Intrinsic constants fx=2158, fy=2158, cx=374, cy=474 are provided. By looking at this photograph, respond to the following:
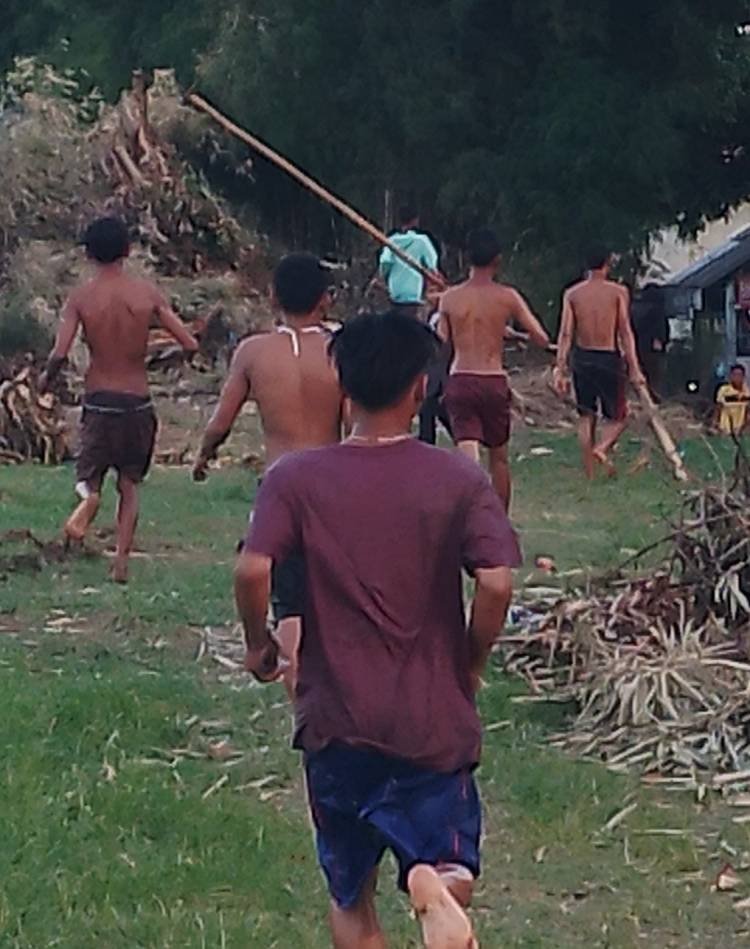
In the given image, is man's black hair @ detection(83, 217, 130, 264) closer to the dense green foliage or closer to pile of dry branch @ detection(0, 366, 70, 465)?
pile of dry branch @ detection(0, 366, 70, 465)

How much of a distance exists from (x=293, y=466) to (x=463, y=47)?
57.0 feet

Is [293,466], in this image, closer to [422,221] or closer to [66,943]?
[66,943]

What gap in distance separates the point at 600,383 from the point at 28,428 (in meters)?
5.58

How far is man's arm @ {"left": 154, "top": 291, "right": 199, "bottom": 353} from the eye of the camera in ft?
35.0

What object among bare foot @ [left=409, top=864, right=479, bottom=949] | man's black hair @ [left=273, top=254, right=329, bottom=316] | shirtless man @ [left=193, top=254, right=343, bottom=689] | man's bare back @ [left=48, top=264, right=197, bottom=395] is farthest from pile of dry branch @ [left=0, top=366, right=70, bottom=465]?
bare foot @ [left=409, top=864, right=479, bottom=949]

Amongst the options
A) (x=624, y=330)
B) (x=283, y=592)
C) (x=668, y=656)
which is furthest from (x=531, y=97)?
(x=283, y=592)

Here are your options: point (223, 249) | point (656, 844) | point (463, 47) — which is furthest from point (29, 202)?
point (656, 844)

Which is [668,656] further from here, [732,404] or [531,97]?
[531,97]

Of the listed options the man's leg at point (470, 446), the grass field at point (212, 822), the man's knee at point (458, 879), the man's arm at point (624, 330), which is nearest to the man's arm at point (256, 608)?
the man's knee at point (458, 879)

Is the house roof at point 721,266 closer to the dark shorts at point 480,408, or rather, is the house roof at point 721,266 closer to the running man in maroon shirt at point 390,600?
the dark shorts at point 480,408

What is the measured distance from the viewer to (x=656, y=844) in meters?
6.95

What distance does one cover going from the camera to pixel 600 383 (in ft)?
55.0

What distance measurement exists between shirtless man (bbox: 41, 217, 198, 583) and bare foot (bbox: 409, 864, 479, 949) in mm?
6493

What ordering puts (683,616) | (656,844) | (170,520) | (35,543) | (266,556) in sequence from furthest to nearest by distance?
(170,520)
(35,543)
(683,616)
(656,844)
(266,556)
